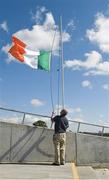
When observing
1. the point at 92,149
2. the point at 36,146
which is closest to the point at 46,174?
the point at 36,146

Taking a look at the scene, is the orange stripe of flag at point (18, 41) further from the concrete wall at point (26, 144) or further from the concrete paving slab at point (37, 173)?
the concrete paving slab at point (37, 173)

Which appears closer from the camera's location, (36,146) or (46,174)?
(46,174)

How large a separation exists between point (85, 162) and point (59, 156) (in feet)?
7.76

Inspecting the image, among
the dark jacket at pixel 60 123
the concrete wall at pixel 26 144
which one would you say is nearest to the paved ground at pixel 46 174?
the dark jacket at pixel 60 123

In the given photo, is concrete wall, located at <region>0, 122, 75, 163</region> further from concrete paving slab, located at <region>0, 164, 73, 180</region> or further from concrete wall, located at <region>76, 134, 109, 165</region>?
concrete paving slab, located at <region>0, 164, 73, 180</region>

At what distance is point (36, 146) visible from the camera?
1537cm

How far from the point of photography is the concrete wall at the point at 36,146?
49.0ft

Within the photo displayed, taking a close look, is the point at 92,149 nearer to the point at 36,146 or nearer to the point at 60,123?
the point at 36,146

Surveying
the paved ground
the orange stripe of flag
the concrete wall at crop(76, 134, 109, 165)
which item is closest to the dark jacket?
the paved ground

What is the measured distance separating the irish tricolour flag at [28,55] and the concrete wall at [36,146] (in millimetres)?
2804

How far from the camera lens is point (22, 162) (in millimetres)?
14969

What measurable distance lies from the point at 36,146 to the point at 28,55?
3.70 metres

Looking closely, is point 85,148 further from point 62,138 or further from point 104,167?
point 62,138

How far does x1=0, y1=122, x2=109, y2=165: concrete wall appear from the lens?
1494cm
